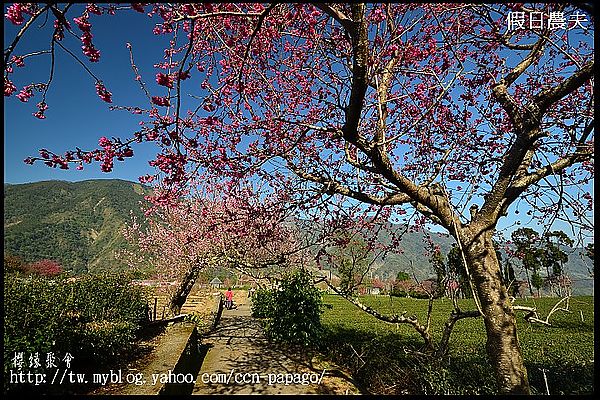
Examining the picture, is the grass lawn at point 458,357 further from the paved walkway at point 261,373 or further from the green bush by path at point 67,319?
the green bush by path at point 67,319

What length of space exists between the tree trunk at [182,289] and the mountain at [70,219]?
52776 mm

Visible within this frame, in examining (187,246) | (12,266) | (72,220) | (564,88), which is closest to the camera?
(564,88)

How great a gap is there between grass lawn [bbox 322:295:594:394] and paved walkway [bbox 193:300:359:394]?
47cm

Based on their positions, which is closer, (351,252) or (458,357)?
(351,252)

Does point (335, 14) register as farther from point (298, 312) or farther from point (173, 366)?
point (298, 312)

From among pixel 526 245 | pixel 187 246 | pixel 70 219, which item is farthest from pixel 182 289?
pixel 70 219

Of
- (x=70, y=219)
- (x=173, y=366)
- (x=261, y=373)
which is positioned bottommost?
(x=261, y=373)

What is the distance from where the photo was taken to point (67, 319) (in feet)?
14.8

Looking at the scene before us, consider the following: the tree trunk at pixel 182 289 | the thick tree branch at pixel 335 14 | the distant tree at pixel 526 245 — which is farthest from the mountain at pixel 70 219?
the thick tree branch at pixel 335 14

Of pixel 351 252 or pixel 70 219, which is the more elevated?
pixel 70 219

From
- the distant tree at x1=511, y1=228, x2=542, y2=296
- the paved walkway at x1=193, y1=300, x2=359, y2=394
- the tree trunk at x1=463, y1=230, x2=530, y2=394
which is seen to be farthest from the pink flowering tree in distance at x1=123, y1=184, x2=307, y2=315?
the tree trunk at x1=463, y1=230, x2=530, y2=394

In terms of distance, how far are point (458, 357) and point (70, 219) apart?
102995 mm

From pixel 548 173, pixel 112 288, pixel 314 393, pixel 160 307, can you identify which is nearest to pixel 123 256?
pixel 160 307

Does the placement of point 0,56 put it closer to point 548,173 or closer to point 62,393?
point 62,393
